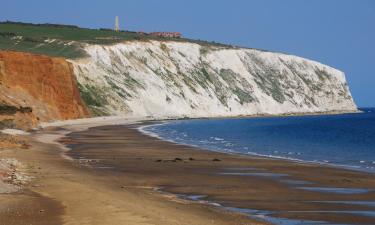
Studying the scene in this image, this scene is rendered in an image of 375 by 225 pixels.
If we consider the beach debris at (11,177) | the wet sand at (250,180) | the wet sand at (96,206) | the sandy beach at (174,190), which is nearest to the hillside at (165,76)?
the wet sand at (250,180)

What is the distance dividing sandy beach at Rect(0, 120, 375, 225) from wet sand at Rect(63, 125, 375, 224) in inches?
1.1

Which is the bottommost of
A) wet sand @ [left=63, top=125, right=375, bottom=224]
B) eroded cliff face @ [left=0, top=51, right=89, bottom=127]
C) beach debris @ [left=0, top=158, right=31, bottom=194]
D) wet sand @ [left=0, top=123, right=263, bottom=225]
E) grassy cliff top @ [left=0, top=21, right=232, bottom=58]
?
wet sand @ [left=63, top=125, right=375, bottom=224]

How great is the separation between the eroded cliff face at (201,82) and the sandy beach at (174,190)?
5329 centimetres

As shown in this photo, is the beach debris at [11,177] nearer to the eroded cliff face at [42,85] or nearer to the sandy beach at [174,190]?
the sandy beach at [174,190]

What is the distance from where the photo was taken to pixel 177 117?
101 m

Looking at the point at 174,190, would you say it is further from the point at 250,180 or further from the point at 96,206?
the point at 96,206

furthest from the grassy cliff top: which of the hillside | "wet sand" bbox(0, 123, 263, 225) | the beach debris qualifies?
"wet sand" bbox(0, 123, 263, 225)

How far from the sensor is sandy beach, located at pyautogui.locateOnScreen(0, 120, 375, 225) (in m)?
13.6

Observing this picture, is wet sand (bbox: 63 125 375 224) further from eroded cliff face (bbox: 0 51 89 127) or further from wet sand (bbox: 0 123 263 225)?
eroded cliff face (bbox: 0 51 89 127)

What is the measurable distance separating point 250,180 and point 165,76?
8764 centimetres

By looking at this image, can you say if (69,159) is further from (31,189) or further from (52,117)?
(52,117)

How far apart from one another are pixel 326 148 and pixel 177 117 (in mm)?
58893

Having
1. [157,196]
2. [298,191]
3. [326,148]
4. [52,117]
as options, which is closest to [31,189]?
[157,196]

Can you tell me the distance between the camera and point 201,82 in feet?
383
